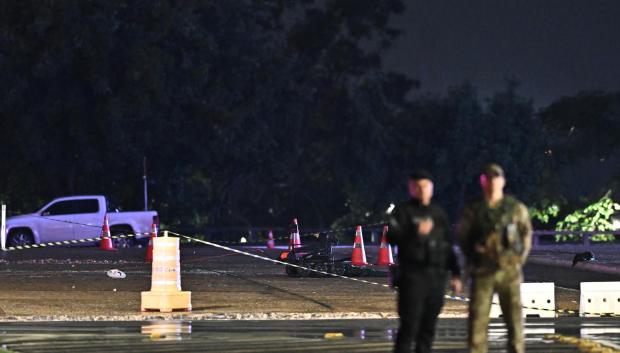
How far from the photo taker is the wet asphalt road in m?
16.3

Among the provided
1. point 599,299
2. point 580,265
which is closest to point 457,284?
point 599,299

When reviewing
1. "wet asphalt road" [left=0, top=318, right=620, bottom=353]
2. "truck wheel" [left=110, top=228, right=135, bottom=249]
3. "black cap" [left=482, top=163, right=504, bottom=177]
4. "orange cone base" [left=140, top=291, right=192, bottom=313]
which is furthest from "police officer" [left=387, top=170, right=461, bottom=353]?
"truck wheel" [left=110, top=228, right=135, bottom=249]

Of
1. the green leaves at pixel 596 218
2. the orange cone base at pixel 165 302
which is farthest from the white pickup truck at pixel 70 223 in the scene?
the orange cone base at pixel 165 302

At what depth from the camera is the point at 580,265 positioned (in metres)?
35.4

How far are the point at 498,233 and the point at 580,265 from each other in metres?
22.7

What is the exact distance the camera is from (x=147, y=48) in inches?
2306

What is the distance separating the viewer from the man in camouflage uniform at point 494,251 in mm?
13188

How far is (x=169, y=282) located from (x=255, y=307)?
1529 millimetres

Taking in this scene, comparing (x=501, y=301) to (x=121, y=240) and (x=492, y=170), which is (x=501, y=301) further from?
(x=121, y=240)

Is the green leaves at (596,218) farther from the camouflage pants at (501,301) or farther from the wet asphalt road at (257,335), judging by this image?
the camouflage pants at (501,301)

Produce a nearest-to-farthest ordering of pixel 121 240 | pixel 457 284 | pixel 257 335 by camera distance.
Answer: pixel 457 284, pixel 257 335, pixel 121 240

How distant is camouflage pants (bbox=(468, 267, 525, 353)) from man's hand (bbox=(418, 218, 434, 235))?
537 millimetres

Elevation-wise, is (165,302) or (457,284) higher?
(165,302)

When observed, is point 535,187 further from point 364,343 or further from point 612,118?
point 364,343
